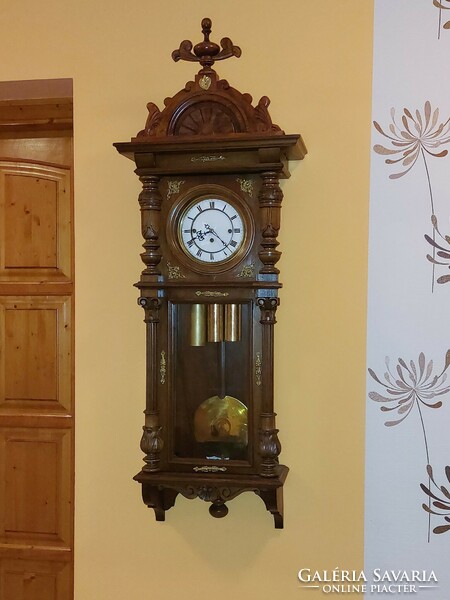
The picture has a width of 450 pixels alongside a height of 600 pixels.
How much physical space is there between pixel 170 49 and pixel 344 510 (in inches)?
51.5

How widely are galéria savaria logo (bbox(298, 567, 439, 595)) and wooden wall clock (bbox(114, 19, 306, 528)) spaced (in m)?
0.18

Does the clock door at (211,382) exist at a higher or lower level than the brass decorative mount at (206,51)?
lower

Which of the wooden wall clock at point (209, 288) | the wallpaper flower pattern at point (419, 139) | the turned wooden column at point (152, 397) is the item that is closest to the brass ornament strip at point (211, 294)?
the wooden wall clock at point (209, 288)

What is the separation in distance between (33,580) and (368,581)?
1025mm

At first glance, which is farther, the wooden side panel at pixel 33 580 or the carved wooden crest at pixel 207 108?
the wooden side panel at pixel 33 580

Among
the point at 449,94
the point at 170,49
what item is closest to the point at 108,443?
the point at 170,49

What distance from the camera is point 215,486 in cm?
168

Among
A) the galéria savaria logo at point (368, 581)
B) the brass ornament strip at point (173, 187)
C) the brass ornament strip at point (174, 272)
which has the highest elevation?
the brass ornament strip at point (173, 187)

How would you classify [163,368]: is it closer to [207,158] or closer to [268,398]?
[268,398]

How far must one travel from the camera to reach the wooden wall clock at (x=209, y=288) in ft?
5.44

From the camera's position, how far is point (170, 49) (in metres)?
1.84

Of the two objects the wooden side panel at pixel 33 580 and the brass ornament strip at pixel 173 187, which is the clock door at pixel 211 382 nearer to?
the brass ornament strip at pixel 173 187

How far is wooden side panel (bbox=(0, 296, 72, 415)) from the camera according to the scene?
2.09 metres

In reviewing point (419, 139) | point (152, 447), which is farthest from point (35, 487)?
point (419, 139)
